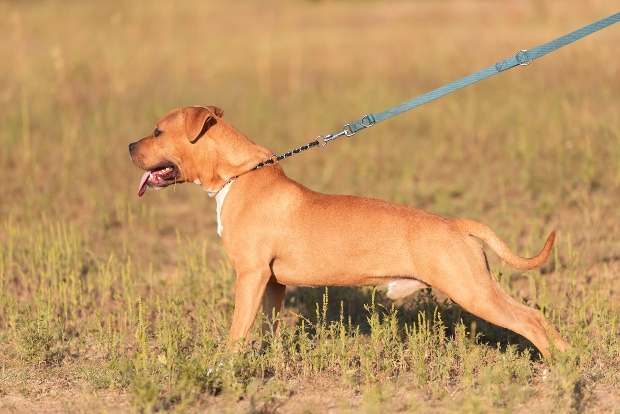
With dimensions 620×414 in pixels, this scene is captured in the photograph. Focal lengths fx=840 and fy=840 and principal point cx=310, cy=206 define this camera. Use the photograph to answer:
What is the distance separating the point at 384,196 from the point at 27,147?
4.42 metres

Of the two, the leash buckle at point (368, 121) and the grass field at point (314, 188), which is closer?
the grass field at point (314, 188)

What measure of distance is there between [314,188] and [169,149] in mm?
4551

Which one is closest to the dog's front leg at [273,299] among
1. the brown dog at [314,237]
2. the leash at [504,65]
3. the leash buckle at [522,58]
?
the brown dog at [314,237]

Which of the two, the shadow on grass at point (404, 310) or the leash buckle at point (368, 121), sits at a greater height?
the leash buckle at point (368, 121)

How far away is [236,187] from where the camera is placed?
17.9 ft

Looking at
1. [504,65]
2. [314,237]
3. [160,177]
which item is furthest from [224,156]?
[504,65]

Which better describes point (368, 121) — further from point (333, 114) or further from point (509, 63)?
point (333, 114)

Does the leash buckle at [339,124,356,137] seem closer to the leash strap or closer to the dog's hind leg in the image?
the leash strap

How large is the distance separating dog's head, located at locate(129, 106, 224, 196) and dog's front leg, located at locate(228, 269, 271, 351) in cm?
86

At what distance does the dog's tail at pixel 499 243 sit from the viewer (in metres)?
5.13

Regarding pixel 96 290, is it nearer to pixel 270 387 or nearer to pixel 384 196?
pixel 270 387

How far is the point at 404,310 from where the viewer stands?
6727mm

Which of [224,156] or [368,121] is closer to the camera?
[224,156]

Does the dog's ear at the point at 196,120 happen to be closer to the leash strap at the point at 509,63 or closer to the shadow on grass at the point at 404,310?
the leash strap at the point at 509,63
